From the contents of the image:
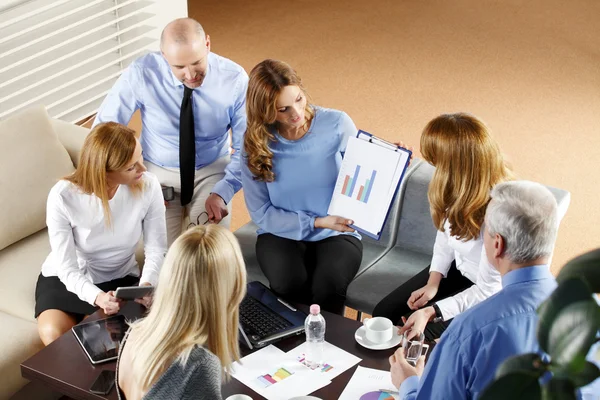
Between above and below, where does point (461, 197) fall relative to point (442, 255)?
above

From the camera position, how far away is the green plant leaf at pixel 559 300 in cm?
34

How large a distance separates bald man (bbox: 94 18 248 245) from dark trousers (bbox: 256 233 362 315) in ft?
1.31

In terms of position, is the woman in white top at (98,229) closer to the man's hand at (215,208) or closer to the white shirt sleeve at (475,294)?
the man's hand at (215,208)

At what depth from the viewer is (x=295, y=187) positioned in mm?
3164

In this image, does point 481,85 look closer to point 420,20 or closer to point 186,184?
point 420,20

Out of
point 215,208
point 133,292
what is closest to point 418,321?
point 133,292

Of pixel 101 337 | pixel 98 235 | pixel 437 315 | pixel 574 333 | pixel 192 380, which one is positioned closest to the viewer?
pixel 574 333

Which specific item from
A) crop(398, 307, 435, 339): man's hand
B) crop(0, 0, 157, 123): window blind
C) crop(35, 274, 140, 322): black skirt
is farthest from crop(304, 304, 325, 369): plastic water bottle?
crop(0, 0, 157, 123): window blind

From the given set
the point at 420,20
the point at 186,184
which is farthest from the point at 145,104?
the point at 420,20

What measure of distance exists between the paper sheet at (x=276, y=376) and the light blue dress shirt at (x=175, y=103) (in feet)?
4.15

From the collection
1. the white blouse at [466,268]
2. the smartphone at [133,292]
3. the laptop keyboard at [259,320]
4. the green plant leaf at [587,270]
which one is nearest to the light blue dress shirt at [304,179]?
the white blouse at [466,268]

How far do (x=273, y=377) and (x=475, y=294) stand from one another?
0.85m

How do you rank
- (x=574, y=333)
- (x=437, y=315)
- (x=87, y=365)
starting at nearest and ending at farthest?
(x=574, y=333), (x=87, y=365), (x=437, y=315)

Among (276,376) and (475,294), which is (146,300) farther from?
(475,294)
